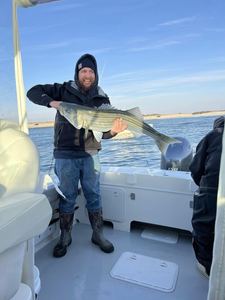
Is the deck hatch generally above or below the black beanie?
below

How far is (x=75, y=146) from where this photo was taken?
2627mm

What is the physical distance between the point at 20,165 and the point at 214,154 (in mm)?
1413

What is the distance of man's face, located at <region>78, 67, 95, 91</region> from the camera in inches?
104

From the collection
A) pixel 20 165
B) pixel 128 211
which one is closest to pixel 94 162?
pixel 128 211

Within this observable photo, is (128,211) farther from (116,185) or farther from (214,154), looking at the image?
(214,154)

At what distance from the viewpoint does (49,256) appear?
2662 millimetres

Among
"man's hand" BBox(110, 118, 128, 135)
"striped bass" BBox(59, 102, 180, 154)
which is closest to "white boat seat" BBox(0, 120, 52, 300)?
"striped bass" BBox(59, 102, 180, 154)

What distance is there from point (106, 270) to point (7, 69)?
2.10m

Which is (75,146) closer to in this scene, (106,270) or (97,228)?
(97,228)

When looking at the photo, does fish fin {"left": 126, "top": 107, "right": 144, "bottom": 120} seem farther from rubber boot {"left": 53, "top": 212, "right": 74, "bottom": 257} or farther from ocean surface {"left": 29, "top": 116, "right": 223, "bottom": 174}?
rubber boot {"left": 53, "top": 212, "right": 74, "bottom": 257}

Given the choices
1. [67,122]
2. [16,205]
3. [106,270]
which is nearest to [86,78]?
[67,122]

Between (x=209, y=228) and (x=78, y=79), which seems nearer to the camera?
(x=209, y=228)

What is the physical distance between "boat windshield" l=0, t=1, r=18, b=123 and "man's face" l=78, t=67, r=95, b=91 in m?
0.87

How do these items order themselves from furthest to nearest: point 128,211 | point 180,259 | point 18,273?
point 128,211 < point 180,259 < point 18,273
